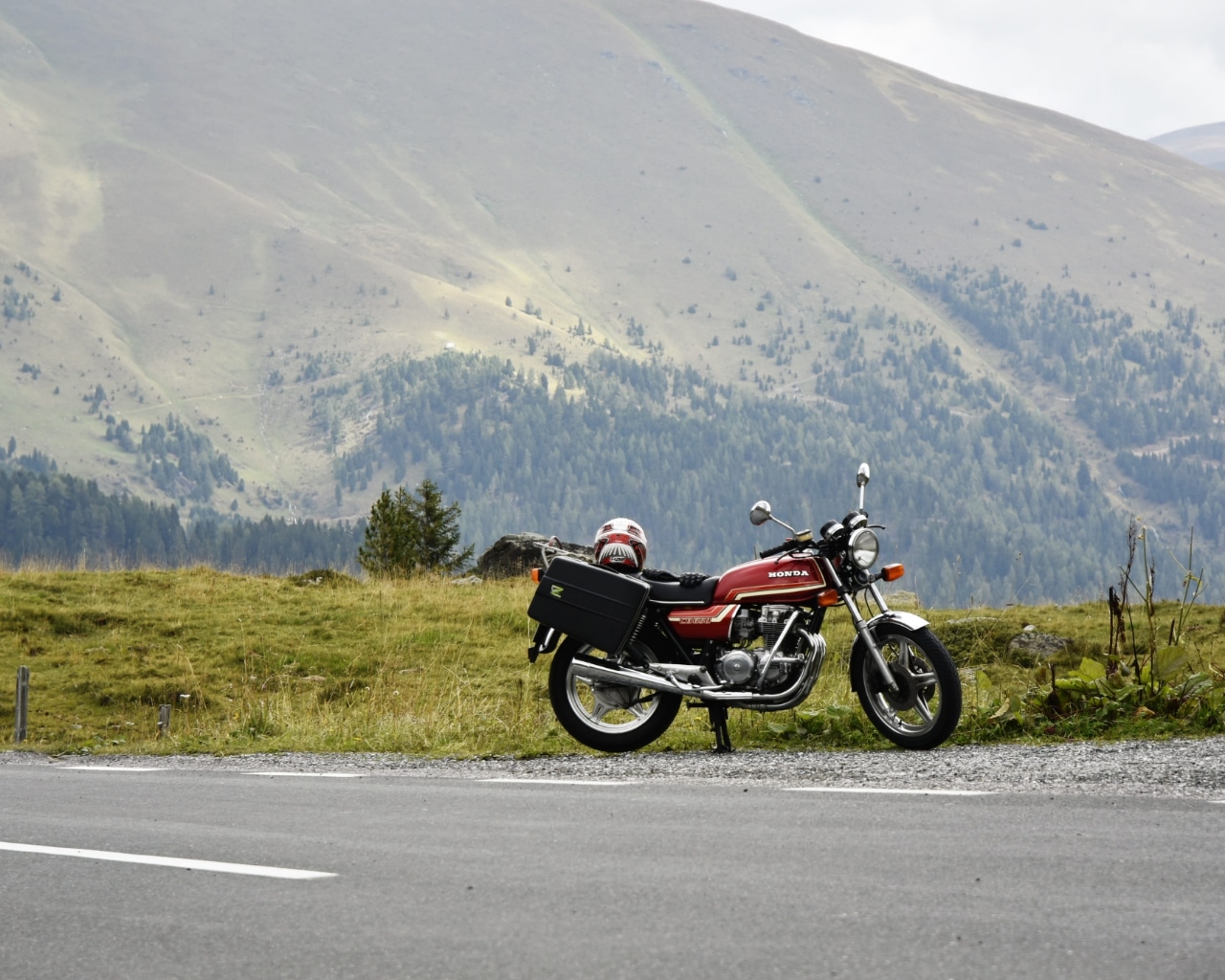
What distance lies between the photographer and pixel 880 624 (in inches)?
432

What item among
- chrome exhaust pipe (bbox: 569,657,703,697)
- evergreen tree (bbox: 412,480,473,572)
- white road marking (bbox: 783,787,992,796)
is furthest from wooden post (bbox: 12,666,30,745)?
evergreen tree (bbox: 412,480,473,572)

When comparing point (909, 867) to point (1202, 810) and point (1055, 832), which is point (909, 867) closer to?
point (1055, 832)

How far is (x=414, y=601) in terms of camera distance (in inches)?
1160

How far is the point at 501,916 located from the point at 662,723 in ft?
20.3

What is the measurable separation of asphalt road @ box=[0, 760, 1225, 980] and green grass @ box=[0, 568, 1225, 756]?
3623 mm

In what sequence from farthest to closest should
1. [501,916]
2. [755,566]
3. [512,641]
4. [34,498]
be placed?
[34,498]
[512,641]
[755,566]
[501,916]

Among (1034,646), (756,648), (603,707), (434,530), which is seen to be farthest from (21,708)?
(434,530)

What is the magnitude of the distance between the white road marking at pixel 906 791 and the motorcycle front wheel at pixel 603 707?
263 cm

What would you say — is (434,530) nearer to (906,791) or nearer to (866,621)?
(866,621)

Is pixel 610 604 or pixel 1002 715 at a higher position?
pixel 610 604

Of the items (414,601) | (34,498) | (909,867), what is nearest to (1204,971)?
(909,867)

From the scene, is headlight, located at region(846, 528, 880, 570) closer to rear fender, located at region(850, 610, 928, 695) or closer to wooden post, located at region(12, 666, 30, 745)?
rear fender, located at region(850, 610, 928, 695)

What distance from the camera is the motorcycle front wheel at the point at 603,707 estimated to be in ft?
37.9

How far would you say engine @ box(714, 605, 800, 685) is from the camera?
10945mm
